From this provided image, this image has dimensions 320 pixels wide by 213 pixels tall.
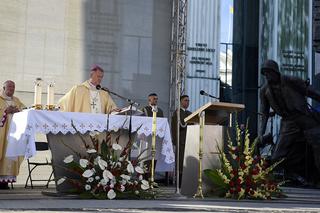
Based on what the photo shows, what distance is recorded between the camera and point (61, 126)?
7367 millimetres

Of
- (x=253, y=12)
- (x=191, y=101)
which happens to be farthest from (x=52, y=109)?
(x=253, y=12)

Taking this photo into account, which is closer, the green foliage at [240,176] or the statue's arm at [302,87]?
the green foliage at [240,176]

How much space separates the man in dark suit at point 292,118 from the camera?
10.8 metres

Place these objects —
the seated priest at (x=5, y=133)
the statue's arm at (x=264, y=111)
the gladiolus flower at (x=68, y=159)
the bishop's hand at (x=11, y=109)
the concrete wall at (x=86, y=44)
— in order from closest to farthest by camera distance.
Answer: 1. the gladiolus flower at (x=68, y=159)
2. the bishop's hand at (x=11, y=109)
3. the seated priest at (x=5, y=133)
4. the statue's arm at (x=264, y=111)
5. the concrete wall at (x=86, y=44)

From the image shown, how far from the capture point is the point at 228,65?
1762cm

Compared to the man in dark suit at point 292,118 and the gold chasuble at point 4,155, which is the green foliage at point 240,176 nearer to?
the man in dark suit at point 292,118

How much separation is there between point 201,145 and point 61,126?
6.08ft

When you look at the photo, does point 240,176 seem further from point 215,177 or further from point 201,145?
point 201,145

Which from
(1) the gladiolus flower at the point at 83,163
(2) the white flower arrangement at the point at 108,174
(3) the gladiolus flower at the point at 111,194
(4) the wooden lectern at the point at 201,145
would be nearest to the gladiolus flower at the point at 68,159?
(2) the white flower arrangement at the point at 108,174

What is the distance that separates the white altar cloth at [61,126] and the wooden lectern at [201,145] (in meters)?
0.41

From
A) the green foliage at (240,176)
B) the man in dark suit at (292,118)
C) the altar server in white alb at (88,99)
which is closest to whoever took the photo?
the green foliage at (240,176)

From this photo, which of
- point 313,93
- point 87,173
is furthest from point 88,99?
point 313,93

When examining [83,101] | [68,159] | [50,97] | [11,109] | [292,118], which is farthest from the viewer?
[292,118]

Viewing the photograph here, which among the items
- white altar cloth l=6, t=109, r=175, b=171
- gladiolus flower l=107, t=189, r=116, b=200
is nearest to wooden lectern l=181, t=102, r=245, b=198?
white altar cloth l=6, t=109, r=175, b=171
